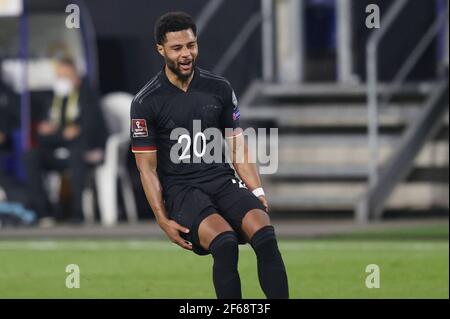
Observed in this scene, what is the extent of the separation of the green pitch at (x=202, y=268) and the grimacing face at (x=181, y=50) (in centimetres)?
343

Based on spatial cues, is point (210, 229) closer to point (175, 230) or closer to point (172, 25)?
point (175, 230)

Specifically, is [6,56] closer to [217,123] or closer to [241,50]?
[241,50]

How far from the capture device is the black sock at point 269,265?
8508mm

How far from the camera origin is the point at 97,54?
2092 centimetres

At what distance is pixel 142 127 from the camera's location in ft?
28.3

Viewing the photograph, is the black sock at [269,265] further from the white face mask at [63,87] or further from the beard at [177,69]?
the white face mask at [63,87]

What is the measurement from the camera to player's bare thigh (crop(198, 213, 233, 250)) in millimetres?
8516

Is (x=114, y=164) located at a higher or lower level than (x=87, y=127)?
lower

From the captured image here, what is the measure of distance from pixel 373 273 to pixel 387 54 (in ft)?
30.3

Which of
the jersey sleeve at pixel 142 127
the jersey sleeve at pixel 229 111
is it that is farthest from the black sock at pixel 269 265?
the jersey sleeve at pixel 142 127

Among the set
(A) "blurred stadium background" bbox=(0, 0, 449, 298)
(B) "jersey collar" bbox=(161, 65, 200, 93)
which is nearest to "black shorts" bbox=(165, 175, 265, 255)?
(B) "jersey collar" bbox=(161, 65, 200, 93)

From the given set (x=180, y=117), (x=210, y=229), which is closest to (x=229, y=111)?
(x=180, y=117)

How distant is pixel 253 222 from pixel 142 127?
86cm
